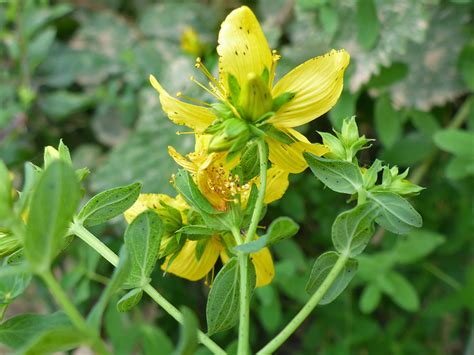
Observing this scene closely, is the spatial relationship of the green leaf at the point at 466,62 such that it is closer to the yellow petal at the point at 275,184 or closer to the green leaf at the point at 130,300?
the yellow petal at the point at 275,184

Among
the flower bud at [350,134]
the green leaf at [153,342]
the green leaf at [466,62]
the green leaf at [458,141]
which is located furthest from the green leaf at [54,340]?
the green leaf at [466,62]

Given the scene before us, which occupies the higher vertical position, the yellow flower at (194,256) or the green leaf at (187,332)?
the green leaf at (187,332)

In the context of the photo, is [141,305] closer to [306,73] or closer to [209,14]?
[209,14]

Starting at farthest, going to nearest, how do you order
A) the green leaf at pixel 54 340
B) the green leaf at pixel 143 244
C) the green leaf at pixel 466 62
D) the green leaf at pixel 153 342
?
1. the green leaf at pixel 466 62
2. the green leaf at pixel 153 342
3. the green leaf at pixel 143 244
4. the green leaf at pixel 54 340

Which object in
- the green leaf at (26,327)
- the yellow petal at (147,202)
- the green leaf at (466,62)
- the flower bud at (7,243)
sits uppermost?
the flower bud at (7,243)

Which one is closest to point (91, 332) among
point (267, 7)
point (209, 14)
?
point (267, 7)

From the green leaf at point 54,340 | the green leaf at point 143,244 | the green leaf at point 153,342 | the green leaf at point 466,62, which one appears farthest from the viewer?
the green leaf at point 466,62

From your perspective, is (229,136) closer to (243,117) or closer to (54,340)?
(243,117)

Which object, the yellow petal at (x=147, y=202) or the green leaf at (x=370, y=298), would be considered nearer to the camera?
the yellow petal at (x=147, y=202)
